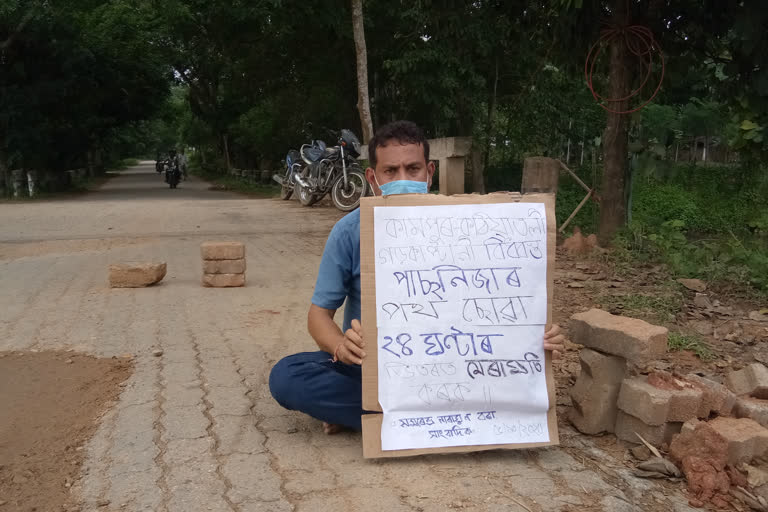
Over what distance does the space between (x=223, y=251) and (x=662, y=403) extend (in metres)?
4.71

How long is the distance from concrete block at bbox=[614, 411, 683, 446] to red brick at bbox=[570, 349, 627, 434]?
62 millimetres

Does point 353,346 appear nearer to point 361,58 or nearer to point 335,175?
point 361,58

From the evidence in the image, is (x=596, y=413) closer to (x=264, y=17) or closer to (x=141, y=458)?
(x=141, y=458)

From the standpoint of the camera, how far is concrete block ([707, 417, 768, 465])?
266cm

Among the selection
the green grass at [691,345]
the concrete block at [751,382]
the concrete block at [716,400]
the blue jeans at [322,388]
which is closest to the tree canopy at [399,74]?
the green grass at [691,345]

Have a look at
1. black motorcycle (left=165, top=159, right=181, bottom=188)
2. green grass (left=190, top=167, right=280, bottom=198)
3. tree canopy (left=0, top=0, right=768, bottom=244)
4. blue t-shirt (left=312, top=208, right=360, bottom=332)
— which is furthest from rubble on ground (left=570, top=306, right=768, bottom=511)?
black motorcycle (left=165, top=159, right=181, bottom=188)

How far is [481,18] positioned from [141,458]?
25.5ft

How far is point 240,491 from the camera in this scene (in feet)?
8.55

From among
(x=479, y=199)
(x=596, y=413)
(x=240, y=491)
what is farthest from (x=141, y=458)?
(x=596, y=413)

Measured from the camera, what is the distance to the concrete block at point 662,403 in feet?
9.18

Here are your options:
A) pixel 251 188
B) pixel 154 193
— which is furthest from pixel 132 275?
pixel 251 188

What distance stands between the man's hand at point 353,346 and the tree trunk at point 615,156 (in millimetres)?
5620

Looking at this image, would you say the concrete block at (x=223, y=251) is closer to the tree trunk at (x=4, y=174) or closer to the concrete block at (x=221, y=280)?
the concrete block at (x=221, y=280)

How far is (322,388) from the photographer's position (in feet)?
9.71
